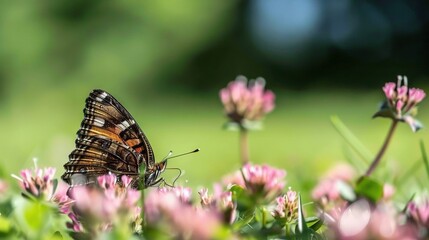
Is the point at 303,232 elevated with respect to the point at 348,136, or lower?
lower

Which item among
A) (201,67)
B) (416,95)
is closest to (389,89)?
(416,95)

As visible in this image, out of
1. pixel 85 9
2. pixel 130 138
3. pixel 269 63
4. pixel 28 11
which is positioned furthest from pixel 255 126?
pixel 269 63

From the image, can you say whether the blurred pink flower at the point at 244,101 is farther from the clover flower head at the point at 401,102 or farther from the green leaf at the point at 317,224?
the green leaf at the point at 317,224

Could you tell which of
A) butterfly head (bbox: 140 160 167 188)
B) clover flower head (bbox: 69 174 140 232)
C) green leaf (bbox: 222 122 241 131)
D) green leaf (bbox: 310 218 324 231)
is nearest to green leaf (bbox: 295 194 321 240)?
green leaf (bbox: 310 218 324 231)

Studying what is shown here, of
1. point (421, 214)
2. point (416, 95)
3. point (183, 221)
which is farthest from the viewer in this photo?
point (416, 95)

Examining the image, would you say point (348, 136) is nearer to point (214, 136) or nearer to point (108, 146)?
point (108, 146)

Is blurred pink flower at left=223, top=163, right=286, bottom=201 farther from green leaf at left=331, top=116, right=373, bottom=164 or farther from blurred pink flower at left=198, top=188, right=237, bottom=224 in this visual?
green leaf at left=331, top=116, right=373, bottom=164

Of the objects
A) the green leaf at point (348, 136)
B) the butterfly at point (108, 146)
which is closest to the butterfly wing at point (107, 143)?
the butterfly at point (108, 146)
